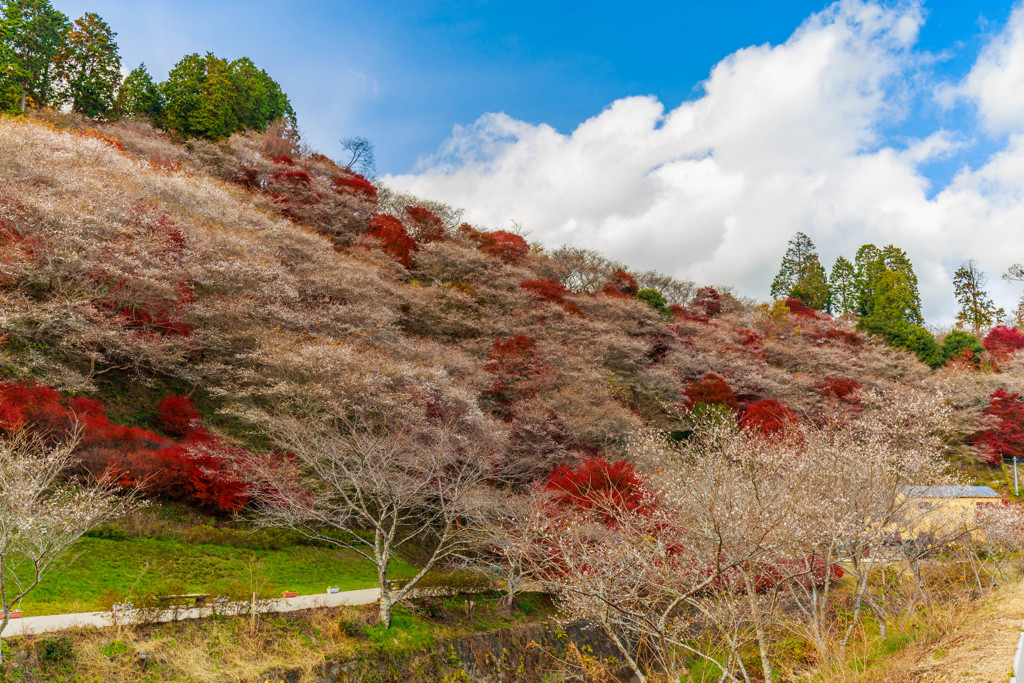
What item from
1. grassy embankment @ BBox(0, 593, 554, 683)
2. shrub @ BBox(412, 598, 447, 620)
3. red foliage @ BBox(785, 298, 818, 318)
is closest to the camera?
grassy embankment @ BBox(0, 593, 554, 683)

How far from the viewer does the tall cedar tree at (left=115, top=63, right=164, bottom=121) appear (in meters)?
30.5

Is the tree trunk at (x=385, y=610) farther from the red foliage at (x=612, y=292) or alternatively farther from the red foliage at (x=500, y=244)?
the red foliage at (x=612, y=292)

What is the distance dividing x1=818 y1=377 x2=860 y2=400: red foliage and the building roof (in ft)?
26.4

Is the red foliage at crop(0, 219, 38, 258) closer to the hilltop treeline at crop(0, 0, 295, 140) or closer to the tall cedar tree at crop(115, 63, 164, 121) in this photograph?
the hilltop treeline at crop(0, 0, 295, 140)

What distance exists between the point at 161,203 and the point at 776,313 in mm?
36505

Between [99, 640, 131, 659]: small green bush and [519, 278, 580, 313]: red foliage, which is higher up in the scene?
[519, 278, 580, 313]: red foliage

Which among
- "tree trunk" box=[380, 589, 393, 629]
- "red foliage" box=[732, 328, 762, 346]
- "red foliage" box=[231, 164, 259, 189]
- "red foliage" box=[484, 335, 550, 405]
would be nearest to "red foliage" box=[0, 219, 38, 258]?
"tree trunk" box=[380, 589, 393, 629]

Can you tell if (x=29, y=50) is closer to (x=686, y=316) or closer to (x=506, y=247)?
(x=506, y=247)

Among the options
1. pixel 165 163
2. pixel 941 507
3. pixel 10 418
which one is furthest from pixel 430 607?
pixel 165 163

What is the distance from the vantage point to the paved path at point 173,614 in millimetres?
7992

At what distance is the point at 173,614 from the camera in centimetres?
927

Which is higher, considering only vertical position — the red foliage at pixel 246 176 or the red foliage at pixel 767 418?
the red foliage at pixel 246 176

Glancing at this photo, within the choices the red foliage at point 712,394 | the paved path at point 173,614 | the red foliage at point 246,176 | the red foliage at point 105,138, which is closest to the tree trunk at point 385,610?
the paved path at point 173,614

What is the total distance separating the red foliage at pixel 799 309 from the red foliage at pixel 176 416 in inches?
1529
